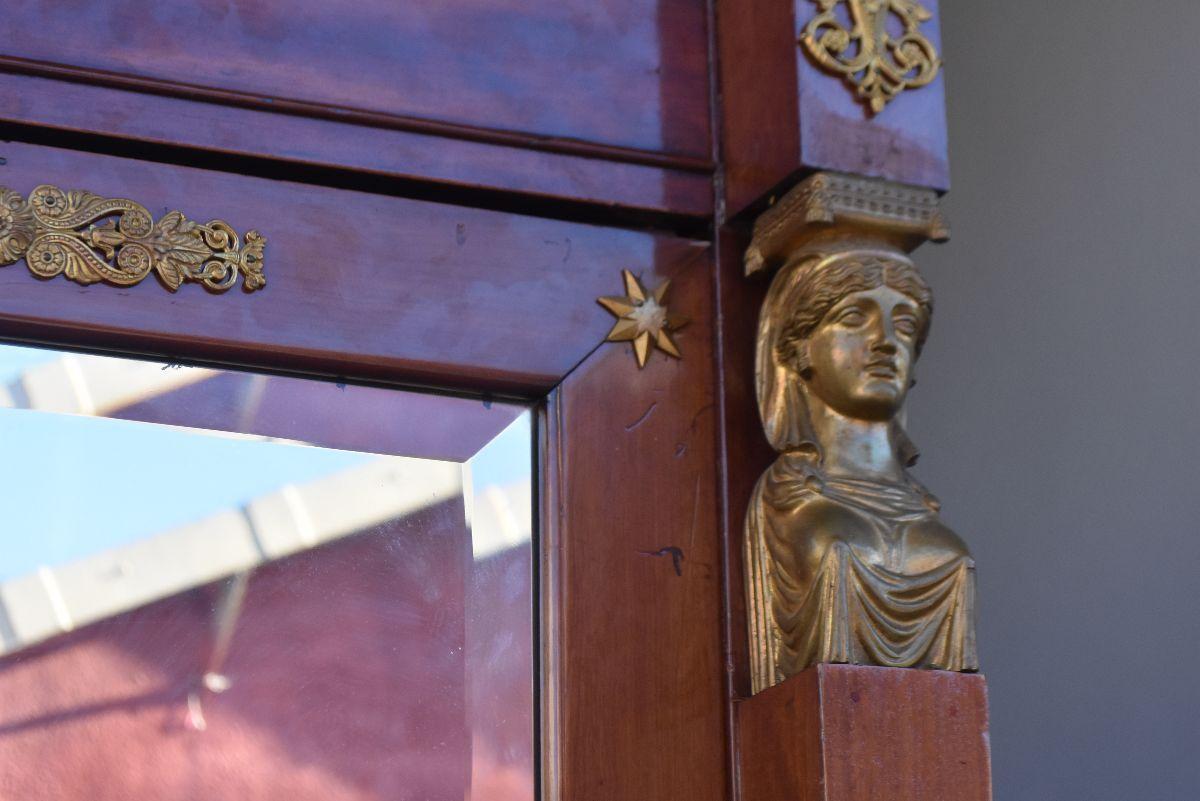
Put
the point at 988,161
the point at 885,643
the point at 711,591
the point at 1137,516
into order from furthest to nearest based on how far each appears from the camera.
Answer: the point at 988,161 → the point at 1137,516 → the point at 711,591 → the point at 885,643

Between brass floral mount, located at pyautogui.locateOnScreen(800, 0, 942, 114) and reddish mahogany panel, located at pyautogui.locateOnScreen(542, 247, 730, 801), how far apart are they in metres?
0.23

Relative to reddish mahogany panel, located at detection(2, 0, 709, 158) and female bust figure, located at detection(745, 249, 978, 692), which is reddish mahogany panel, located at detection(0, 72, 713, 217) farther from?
female bust figure, located at detection(745, 249, 978, 692)

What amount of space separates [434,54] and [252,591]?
450 millimetres

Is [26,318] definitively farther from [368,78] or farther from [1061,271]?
[1061,271]

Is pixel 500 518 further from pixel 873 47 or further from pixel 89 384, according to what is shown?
pixel 873 47

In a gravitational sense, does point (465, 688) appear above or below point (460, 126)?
below

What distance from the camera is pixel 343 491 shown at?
1.50 metres

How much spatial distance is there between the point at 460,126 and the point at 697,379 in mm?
271

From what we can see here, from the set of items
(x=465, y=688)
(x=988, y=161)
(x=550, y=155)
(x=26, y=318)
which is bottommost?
(x=465, y=688)

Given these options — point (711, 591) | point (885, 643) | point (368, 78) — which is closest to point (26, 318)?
point (368, 78)

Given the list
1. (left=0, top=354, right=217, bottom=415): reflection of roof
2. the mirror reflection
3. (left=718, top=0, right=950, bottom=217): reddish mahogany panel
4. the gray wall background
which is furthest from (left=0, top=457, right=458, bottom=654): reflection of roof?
the gray wall background

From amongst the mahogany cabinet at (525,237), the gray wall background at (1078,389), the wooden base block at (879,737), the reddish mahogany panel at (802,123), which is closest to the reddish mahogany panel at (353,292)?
the mahogany cabinet at (525,237)

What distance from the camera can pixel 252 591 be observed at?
1.45 metres

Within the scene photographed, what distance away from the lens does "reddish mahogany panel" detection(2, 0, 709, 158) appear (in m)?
1.52
